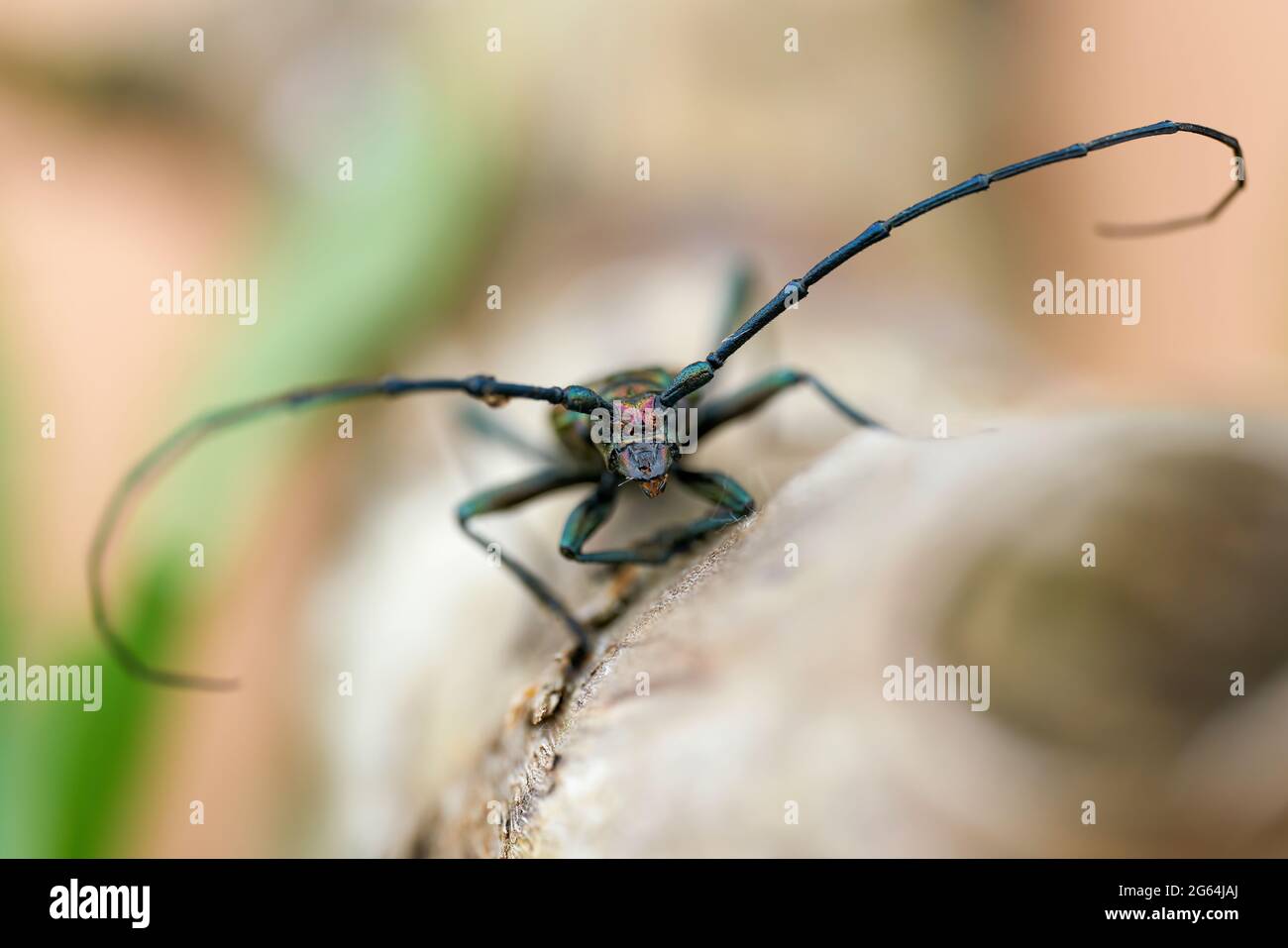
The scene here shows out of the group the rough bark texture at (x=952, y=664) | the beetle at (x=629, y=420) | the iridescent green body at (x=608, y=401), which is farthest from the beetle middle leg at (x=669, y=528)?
the rough bark texture at (x=952, y=664)

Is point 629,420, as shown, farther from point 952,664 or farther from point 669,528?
point 952,664

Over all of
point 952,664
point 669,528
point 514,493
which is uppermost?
point 514,493

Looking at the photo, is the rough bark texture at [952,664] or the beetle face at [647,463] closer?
the rough bark texture at [952,664]

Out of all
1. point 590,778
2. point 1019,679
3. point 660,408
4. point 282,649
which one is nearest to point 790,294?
point 660,408

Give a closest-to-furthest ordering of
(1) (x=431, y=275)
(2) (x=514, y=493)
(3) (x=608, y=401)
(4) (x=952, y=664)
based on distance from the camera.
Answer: (4) (x=952, y=664) → (3) (x=608, y=401) → (2) (x=514, y=493) → (1) (x=431, y=275)

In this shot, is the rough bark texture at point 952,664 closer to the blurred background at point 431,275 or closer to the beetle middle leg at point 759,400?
the blurred background at point 431,275

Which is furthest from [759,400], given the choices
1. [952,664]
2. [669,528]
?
[952,664]

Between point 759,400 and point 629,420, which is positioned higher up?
point 759,400
